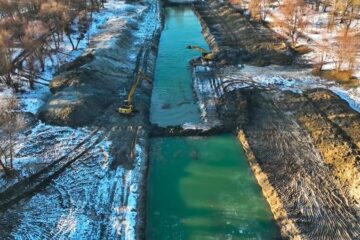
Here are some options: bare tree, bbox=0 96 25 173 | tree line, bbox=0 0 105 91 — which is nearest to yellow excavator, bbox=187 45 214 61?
tree line, bbox=0 0 105 91

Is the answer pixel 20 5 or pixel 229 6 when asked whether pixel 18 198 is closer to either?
pixel 20 5

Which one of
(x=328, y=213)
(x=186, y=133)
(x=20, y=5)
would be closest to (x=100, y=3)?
(x=20, y=5)

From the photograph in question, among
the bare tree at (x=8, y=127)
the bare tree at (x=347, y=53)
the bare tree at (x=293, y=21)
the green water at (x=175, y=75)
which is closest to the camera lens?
the bare tree at (x=8, y=127)

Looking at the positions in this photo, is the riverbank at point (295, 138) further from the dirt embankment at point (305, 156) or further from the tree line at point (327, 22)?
the tree line at point (327, 22)

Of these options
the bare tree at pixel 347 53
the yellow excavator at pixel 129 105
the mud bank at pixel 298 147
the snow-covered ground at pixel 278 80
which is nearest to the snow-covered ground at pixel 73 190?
the yellow excavator at pixel 129 105

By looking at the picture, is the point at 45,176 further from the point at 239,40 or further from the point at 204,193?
the point at 239,40

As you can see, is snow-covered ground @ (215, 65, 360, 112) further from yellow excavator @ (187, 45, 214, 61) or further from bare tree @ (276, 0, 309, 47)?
bare tree @ (276, 0, 309, 47)
